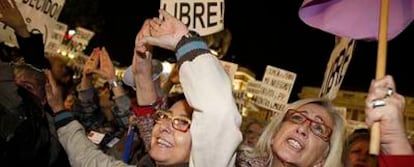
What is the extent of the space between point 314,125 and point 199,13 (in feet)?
5.04

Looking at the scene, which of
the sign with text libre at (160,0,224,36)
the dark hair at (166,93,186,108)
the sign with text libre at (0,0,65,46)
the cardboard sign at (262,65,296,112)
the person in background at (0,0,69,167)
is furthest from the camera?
the cardboard sign at (262,65,296,112)

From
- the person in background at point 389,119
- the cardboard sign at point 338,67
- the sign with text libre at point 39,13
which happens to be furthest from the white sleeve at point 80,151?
the sign with text libre at point 39,13

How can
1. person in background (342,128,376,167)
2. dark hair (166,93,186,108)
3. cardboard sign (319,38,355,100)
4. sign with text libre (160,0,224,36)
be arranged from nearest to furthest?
1. dark hair (166,93,186,108)
2. sign with text libre (160,0,224,36)
3. cardboard sign (319,38,355,100)
4. person in background (342,128,376,167)

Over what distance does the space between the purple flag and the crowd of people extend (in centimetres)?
39

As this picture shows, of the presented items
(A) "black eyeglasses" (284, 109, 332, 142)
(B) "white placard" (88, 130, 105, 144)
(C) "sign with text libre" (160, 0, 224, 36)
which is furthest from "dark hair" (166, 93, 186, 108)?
(B) "white placard" (88, 130, 105, 144)

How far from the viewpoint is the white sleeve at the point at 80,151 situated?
3.84 m

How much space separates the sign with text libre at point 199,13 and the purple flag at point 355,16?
102cm

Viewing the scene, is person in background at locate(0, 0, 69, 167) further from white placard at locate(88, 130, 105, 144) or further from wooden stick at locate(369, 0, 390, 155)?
white placard at locate(88, 130, 105, 144)

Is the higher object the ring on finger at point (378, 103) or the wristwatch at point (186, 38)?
the wristwatch at point (186, 38)

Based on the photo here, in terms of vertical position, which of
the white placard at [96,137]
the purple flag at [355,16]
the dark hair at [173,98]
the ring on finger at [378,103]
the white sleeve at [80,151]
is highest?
the purple flag at [355,16]

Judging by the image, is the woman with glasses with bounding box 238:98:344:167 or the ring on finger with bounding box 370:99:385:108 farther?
the woman with glasses with bounding box 238:98:344:167

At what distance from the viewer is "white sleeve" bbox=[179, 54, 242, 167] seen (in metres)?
2.72

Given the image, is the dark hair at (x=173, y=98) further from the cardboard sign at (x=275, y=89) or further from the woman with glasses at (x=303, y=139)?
the cardboard sign at (x=275, y=89)

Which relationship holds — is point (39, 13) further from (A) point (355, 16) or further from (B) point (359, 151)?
(A) point (355, 16)
